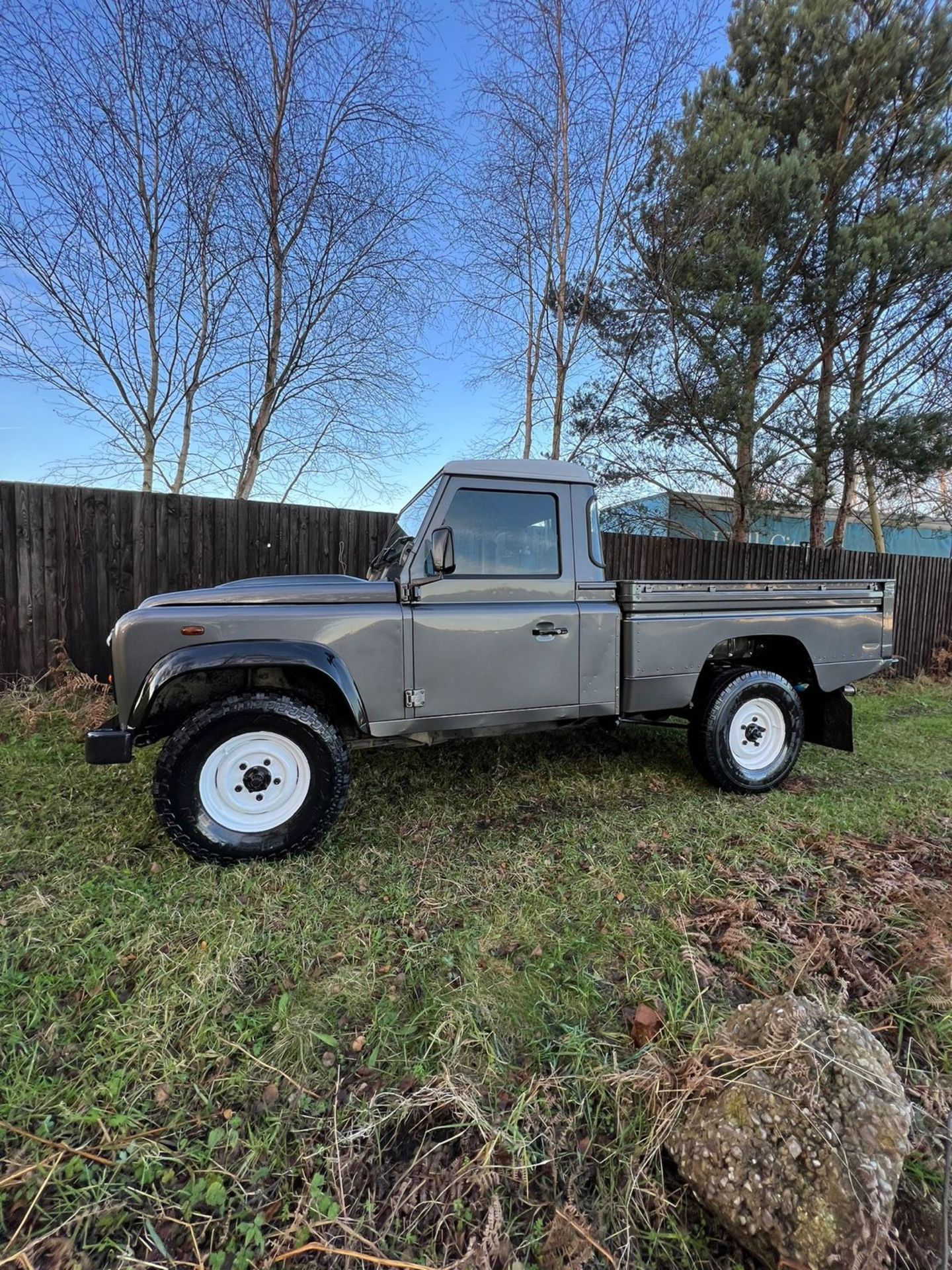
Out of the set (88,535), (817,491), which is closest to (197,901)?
(88,535)

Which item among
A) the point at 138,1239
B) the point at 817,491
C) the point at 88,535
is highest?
the point at 817,491

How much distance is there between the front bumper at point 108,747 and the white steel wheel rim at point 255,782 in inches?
15.1

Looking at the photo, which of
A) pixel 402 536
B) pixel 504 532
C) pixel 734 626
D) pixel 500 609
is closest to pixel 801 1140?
pixel 500 609

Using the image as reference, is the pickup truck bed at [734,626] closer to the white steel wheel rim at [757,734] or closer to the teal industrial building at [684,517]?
the white steel wheel rim at [757,734]

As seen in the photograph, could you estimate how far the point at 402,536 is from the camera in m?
3.96

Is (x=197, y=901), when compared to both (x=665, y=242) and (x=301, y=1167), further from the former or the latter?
(x=665, y=242)

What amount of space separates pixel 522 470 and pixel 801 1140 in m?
3.14

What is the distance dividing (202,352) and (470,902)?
726cm

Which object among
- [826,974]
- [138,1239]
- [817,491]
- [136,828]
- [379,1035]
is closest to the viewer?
[138,1239]

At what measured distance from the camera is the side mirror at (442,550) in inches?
119

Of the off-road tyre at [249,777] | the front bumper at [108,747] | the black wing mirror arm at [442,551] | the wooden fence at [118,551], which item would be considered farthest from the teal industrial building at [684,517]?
the front bumper at [108,747]

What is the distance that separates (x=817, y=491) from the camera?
320 inches

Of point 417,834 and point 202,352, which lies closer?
point 417,834

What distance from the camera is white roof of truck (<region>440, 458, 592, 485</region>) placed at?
11.0 ft
